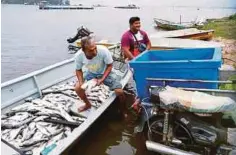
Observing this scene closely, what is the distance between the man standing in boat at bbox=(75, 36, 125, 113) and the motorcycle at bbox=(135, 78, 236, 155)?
1.85 meters

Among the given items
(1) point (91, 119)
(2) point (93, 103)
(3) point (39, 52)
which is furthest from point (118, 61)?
(3) point (39, 52)

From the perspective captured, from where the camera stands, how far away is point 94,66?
6.61 m

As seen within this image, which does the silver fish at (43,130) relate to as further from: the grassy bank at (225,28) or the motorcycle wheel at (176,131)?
the grassy bank at (225,28)

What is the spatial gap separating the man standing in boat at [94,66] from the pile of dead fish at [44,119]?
23 cm

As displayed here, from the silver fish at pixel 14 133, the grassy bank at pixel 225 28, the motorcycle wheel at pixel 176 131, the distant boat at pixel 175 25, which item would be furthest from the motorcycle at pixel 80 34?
the distant boat at pixel 175 25

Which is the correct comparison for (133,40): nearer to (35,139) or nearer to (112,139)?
(112,139)

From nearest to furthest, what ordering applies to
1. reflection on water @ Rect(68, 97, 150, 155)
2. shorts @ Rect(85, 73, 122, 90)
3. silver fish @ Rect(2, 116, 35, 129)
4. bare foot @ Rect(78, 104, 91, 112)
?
silver fish @ Rect(2, 116, 35, 129) < reflection on water @ Rect(68, 97, 150, 155) < bare foot @ Rect(78, 104, 91, 112) < shorts @ Rect(85, 73, 122, 90)

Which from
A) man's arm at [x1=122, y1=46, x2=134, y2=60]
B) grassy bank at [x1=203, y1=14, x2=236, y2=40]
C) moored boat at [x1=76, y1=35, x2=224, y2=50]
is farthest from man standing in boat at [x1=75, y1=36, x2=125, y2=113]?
grassy bank at [x1=203, y1=14, x2=236, y2=40]

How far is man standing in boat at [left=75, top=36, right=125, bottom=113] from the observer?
20.5 feet

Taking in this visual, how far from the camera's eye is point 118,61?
32.1ft

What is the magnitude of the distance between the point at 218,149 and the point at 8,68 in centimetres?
1572

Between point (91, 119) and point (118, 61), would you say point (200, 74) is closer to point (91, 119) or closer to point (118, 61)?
point (91, 119)

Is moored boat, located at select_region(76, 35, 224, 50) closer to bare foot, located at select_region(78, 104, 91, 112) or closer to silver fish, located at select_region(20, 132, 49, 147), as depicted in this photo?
bare foot, located at select_region(78, 104, 91, 112)

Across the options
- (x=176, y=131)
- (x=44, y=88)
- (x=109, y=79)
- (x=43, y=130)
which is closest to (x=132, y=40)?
(x=109, y=79)
